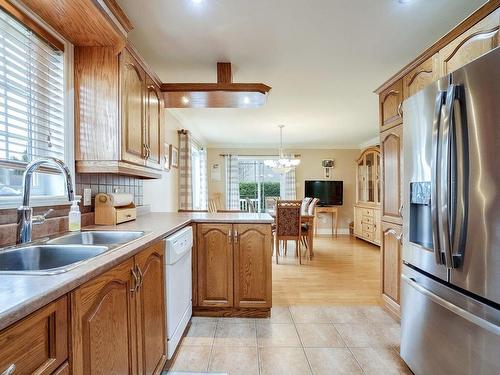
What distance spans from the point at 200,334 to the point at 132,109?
1754 mm

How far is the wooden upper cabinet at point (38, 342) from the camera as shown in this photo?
0.60m

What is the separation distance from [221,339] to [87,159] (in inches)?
62.5

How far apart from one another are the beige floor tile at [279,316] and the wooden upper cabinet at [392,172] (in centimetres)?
122

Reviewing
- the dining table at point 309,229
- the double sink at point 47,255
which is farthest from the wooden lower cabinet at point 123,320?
the dining table at point 309,229

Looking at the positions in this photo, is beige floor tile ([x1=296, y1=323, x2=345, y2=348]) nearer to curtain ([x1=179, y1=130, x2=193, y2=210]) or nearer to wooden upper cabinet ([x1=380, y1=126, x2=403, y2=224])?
wooden upper cabinet ([x1=380, y1=126, x2=403, y2=224])

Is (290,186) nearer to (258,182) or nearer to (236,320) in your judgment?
(258,182)

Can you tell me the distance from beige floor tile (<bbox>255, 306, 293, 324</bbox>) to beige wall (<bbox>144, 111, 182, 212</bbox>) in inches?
68.4

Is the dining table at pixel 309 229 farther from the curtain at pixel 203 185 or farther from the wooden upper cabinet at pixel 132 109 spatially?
the wooden upper cabinet at pixel 132 109

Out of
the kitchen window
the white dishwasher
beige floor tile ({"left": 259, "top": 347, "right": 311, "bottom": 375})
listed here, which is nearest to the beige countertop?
the white dishwasher

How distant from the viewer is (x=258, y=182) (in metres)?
7.31

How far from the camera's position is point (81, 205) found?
6.38 feet

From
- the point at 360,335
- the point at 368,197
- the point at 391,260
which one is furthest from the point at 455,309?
the point at 368,197

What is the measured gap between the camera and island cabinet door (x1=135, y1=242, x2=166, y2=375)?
1.30 metres

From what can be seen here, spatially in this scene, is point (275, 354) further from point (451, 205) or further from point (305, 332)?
point (451, 205)
